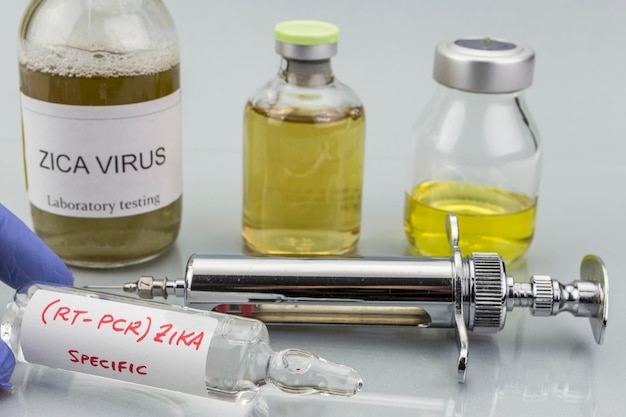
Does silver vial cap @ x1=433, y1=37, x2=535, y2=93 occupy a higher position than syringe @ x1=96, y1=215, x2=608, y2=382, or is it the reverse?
silver vial cap @ x1=433, y1=37, x2=535, y2=93

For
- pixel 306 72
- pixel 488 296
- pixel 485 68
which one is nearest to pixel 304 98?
pixel 306 72

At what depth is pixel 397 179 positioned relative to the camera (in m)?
1.37

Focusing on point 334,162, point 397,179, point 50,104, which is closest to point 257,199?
point 334,162

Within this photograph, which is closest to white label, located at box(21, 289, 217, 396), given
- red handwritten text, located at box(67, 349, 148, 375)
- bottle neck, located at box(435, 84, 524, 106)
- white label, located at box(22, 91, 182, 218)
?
red handwritten text, located at box(67, 349, 148, 375)

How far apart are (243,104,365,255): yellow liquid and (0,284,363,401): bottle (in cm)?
25

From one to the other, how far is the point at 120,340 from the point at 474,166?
46 cm

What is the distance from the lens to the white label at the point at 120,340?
80cm

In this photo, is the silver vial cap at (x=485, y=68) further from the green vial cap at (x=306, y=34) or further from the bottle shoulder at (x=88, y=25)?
the bottle shoulder at (x=88, y=25)

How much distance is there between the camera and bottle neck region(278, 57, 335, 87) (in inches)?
39.4

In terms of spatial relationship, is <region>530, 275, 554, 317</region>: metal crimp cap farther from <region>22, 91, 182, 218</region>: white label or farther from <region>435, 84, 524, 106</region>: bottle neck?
<region>22, 91, 182, 218</region>: white label

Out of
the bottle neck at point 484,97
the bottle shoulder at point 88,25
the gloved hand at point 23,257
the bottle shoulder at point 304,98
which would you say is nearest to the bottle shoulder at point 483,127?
the bottle neck at point 484,97

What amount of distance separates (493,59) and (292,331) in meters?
0.33

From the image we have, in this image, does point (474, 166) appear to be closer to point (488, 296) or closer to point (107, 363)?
point (488, 296)

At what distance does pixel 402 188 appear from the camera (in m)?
1.34
